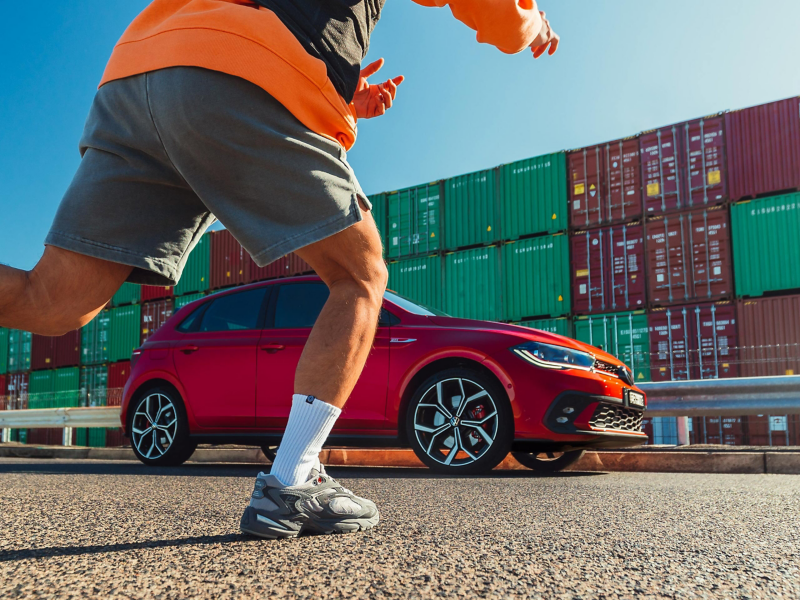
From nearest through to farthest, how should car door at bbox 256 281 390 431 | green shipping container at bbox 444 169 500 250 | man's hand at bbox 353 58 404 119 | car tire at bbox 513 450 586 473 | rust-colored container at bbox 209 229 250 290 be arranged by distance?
man's hand at bbox 353 58 404 119 < car door at bbox 256 281 390 431 < car tire at bbox 513 450 586 473 < green shipping container at bbox 444 169 500 250 < rust-colored container at bbox 209 229 250 290

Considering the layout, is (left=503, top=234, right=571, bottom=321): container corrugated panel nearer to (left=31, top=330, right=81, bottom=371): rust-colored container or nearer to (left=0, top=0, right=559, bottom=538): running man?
(left=0, top=0, right=559, bottom=538): running man

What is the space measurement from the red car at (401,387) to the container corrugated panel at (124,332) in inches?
543

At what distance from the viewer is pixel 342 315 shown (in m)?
1.93

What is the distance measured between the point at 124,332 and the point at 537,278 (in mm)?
11576

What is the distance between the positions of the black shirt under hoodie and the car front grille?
11.1ft

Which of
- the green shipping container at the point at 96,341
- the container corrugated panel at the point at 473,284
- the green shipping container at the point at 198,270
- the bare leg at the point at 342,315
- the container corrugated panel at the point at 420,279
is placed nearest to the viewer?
the bare leg at the point at 342,315

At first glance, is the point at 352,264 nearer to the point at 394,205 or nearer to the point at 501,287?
the point at 501,287

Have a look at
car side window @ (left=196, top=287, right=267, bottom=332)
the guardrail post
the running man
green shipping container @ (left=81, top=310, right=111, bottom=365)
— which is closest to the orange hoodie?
the running man

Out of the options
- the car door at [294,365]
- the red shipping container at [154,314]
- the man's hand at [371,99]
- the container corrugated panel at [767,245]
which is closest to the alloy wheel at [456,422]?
the car door at [294,365]

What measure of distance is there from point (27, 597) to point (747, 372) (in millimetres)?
10050

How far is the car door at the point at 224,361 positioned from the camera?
5.59 meters

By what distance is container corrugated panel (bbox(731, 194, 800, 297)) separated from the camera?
12109mm

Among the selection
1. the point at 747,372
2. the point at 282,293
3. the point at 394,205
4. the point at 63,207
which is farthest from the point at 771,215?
the point at 63,207

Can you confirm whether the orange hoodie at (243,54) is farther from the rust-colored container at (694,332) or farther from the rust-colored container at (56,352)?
the rust-colored container at (56,352)
